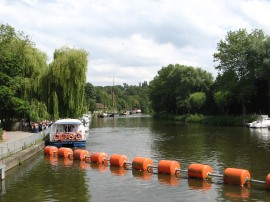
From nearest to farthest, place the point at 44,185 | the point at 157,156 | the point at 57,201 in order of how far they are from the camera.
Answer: the point at 57,201
the point at 44,185
the point at 157,156

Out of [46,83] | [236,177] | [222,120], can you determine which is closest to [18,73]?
[46,83]

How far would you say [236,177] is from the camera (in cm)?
1842

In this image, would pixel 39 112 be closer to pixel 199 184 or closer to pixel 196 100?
pixel 199 184

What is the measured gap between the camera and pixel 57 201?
1655 cm

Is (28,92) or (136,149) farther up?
(28,92)

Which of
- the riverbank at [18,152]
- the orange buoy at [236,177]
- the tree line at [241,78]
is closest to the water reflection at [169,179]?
the orange buoy at [236,177]

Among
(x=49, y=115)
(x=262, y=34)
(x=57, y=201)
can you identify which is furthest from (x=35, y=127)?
(x=262, y=34)

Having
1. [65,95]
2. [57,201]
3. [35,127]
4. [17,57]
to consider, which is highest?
[17,57]

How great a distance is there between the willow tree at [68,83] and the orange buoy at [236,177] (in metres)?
27.7

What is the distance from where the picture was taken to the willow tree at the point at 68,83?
4356 centimetres

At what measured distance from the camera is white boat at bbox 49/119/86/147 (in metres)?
36.9

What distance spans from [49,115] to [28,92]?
385 centimetres

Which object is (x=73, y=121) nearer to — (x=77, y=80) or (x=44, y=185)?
(x=77, y=80)

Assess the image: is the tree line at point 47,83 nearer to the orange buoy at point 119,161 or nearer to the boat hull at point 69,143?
the boat hull at point 69,143
